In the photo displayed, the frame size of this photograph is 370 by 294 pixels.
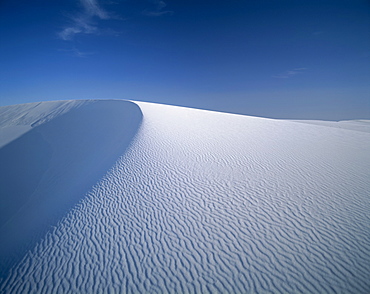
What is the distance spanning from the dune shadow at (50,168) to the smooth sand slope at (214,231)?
1.95 ft

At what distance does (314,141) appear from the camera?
1003 centimetres

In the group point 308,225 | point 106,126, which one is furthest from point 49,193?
point 308,225

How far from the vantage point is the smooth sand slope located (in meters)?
3.49

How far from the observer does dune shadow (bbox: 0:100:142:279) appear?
5254 millimetres

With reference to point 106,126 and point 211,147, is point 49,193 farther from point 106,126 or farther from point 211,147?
point 211,147

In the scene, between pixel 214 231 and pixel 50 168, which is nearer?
pixel 214 231

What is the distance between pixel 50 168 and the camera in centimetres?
828

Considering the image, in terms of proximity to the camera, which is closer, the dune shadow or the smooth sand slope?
the smooth sand slope

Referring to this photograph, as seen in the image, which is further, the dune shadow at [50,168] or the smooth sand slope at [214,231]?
the dune shadow at [50,168]

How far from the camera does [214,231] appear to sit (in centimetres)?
440

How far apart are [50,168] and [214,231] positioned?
324 inches

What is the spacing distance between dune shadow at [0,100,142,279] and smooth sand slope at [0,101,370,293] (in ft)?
1.95

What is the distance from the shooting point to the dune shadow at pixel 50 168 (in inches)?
207

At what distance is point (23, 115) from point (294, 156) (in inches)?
775
